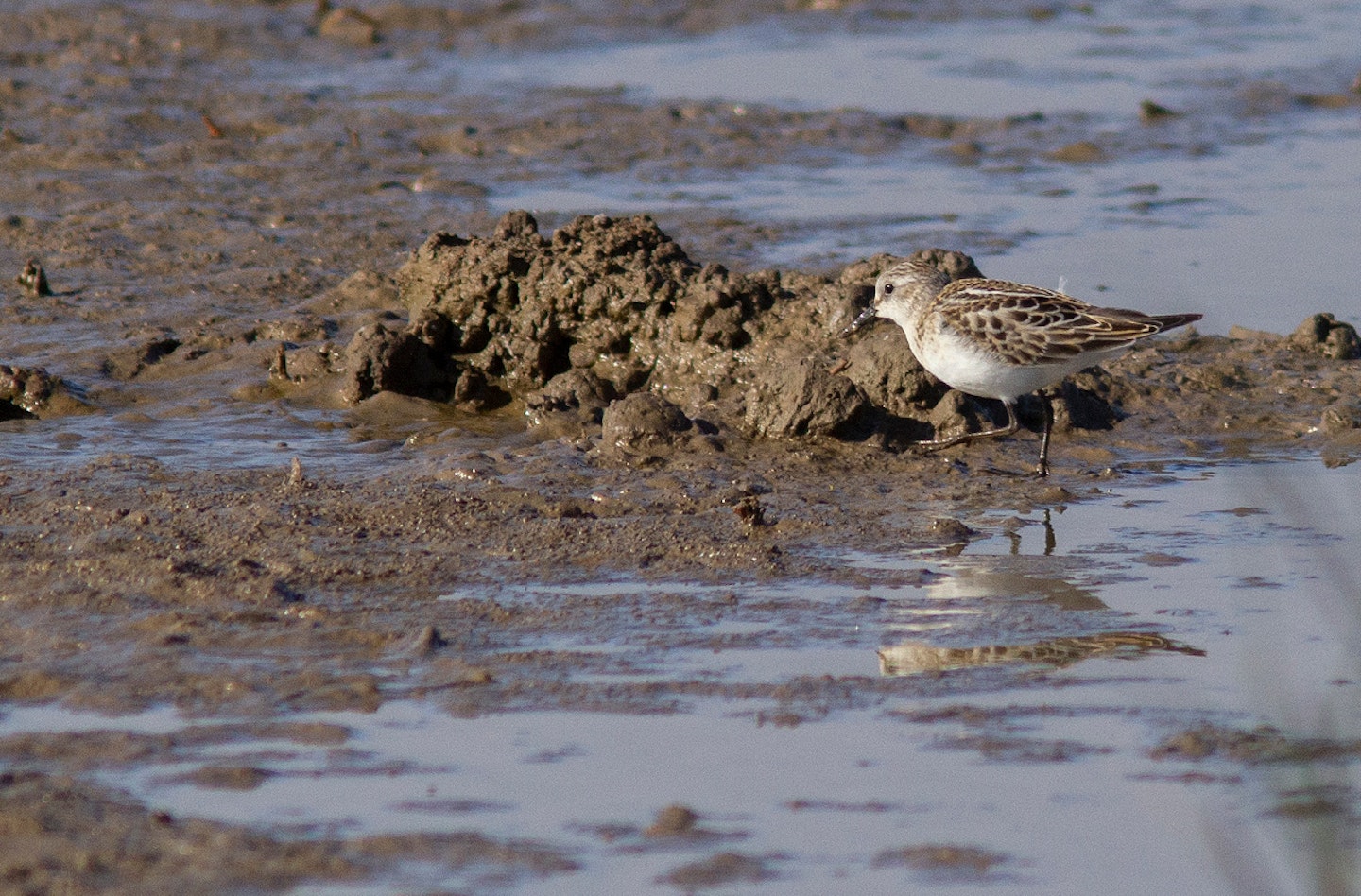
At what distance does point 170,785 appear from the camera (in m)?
4.57

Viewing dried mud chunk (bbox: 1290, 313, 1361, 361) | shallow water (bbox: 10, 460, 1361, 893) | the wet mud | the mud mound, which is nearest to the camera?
shallow water (bbox: 10, 460, 1361, 893)

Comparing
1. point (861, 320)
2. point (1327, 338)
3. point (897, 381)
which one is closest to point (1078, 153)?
point (1327, 338)

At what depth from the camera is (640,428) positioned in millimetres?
7590

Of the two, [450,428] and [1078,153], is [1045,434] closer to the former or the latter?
[450,428]

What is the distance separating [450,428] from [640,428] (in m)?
1.03

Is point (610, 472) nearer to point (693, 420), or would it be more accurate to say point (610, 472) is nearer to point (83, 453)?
point (693, 420)

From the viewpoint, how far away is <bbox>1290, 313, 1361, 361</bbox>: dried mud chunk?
28.9 ft

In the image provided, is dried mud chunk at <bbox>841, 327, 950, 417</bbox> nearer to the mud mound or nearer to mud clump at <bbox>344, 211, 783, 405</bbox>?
the mud mound

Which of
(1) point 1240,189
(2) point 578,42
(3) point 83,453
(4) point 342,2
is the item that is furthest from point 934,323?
(4) point 342,2

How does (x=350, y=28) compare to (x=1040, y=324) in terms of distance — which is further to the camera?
(x=350, y=28)

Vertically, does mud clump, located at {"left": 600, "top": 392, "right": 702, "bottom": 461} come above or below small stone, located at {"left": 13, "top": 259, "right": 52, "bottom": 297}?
below

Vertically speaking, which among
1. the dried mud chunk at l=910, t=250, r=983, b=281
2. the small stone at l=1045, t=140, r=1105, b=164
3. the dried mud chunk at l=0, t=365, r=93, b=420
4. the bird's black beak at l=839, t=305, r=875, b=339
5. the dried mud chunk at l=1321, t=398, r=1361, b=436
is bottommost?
the dried mud chunk at l=0, t=365, r=93, b=420

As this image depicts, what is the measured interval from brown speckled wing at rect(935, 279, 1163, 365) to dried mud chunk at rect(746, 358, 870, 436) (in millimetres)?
562

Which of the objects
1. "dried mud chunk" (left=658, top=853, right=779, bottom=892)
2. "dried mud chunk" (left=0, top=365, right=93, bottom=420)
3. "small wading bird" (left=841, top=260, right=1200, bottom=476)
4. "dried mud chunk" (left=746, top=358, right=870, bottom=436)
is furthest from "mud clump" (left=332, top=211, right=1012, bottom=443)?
"dried mud chunk" (left=658, top=853, right=779, bottom=892)
